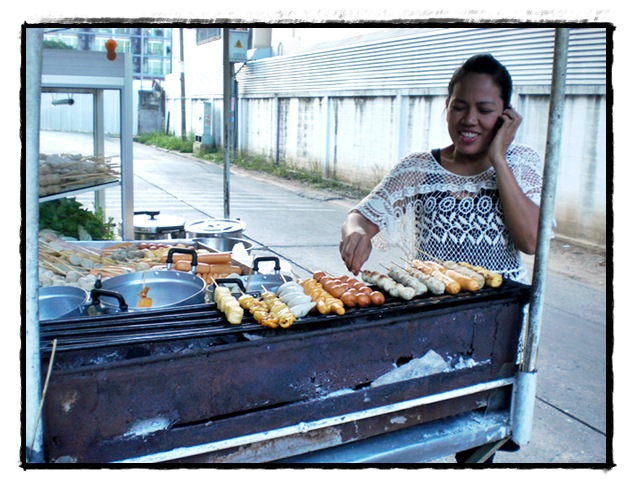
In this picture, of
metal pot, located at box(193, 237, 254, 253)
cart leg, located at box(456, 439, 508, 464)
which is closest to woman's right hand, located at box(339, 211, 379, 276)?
cart leg, located at box(456, 439, 508, 464)

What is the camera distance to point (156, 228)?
5426 mm

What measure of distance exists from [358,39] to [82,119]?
34.2 ft

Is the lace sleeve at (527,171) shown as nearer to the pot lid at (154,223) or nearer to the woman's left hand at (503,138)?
the woman's left hand at (503,138)

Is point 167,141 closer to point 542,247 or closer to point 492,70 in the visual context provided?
point 492,70

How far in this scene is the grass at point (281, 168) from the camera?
1652cm

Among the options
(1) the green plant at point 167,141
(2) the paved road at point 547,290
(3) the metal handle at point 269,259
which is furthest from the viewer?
(1) the green plant at point 167,141

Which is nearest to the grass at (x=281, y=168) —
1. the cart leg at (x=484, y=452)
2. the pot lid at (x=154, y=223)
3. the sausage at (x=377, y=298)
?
the pot lid at (x=154, y=223)

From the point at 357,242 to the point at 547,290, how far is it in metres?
5.53

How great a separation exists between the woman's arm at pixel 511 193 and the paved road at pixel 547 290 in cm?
96

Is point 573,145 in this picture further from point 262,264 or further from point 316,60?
point 316,60

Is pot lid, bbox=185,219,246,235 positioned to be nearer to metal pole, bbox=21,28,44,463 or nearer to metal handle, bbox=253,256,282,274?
metal handle, bbox=253,256,282,274

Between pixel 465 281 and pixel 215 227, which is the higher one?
pixel 465 281

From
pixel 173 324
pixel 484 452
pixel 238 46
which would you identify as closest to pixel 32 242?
pixel 173 324

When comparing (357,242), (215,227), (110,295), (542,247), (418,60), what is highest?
(418,60)
